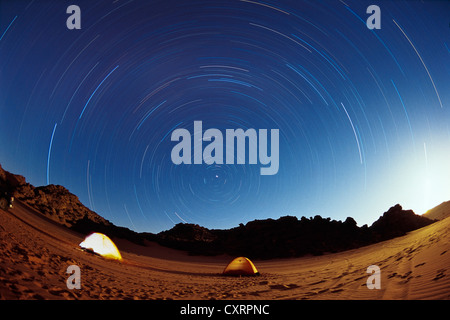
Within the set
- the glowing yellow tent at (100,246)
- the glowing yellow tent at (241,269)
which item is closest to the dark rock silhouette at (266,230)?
the glowing yellow tent at (241,269)

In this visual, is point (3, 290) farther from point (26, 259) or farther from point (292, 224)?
point (292, 224)

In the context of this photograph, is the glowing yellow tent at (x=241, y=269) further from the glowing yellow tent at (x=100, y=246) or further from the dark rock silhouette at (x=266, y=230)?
the dark rock silhouette at (x=266, y=230)

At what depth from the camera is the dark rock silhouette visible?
33.0 metres

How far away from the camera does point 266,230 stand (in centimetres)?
4444

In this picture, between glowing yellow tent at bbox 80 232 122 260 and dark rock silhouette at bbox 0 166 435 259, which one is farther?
dark rock silhouette at bbox 0 166 435 259

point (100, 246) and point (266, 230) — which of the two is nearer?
point (100, 246)

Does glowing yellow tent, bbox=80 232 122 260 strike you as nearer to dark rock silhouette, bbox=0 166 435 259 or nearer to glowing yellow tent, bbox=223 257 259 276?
glowing yellow tent, bbox=223 257 259 276

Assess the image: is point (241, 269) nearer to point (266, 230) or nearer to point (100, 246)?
point (100, 246)

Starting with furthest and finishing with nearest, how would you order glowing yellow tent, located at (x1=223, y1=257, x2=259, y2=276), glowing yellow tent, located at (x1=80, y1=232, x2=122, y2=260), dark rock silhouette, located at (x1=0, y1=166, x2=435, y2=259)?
dark rock silhouette, located at (x1=0, y1=166, x2=435, y2=259) < glowing yellow tent, located at (x1=80, y1=232, x2=122, y2=260) < glowing yellow tent, located at (x1=223, y1=257, x2=259, y2=276)

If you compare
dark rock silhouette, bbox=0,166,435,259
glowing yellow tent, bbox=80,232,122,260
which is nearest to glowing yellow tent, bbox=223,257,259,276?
glowing yellow tent, bbox=80,232,122,260

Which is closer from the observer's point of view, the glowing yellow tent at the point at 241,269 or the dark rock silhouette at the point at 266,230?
the glowing yellow tent at the point at 241,269

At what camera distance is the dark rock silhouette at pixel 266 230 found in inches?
1300

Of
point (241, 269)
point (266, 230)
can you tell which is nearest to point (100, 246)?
point (241, 269)
